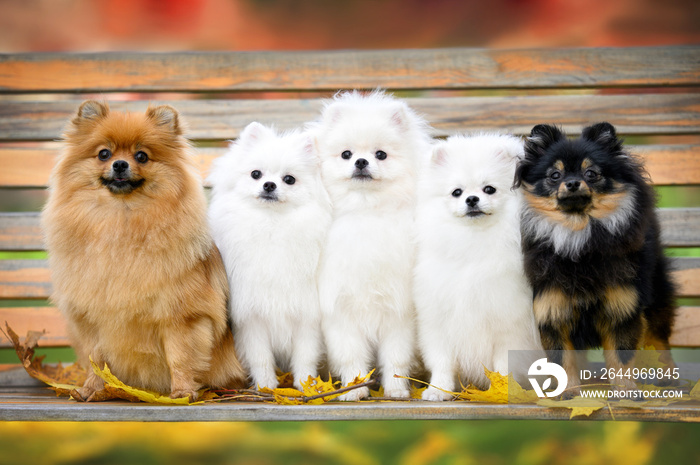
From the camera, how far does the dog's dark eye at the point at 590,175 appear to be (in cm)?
250

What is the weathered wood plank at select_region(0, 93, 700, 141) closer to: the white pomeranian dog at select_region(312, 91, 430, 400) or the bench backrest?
the bench backrest

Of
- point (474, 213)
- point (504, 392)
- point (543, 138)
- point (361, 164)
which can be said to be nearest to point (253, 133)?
point (361, 164)

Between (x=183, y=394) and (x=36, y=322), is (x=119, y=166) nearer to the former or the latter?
(x=183, y=394)

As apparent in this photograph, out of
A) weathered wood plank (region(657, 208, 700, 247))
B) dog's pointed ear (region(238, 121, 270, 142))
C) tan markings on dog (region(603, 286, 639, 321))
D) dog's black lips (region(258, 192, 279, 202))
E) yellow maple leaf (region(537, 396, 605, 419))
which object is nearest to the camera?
yellow maple leaf (region(537, 396, 605, 419))

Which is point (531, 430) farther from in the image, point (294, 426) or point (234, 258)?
point (234, 258)

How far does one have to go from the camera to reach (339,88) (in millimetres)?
3824

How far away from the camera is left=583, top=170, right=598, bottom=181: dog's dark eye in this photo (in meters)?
2.50

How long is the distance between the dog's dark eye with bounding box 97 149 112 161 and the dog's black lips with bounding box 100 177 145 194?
0.10 metres

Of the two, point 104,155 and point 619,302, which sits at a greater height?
point 104,155

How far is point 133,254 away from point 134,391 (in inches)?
22.8

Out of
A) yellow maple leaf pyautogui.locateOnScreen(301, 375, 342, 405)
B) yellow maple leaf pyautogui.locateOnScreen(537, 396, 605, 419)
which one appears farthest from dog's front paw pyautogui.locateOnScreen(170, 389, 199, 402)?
yellow maple leaf pyautogui.locateOnScreen(537, 396, 605, 419)

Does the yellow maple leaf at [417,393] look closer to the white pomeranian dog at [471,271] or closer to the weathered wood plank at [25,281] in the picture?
the white pomeranian dog at [471,271]

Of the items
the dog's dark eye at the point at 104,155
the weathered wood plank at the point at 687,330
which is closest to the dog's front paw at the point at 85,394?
the dog's dark eye at the point at 104,155

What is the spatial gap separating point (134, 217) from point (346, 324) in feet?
3.50
